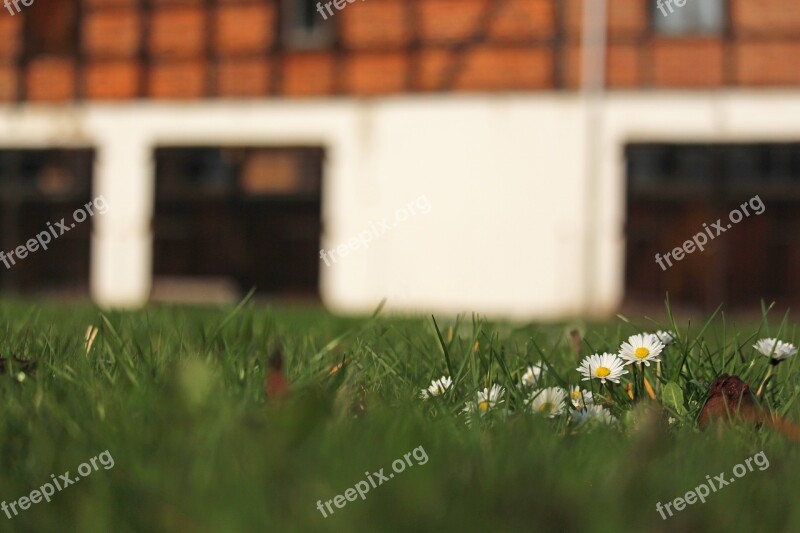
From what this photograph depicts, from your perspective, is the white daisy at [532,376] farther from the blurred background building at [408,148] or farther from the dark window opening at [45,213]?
the dark window opening at [45,213]

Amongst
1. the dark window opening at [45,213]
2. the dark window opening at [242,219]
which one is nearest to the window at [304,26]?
the dark window opening at [242,219]

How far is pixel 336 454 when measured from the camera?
36.9 inches

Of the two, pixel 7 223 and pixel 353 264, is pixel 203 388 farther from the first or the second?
pixel 7 223

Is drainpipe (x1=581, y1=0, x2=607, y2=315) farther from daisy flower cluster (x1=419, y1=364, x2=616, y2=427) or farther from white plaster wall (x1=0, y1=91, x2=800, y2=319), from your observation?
daisy flower cluster (x1=419, y1=364, x2=616, y2=427)

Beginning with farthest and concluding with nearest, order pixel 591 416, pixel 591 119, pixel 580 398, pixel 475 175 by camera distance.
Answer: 1. pixel 475 175
2. pixel 591 119
3. pixel 580 398
4. pixel 591 416

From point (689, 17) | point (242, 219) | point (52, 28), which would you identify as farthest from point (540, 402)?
point (52, 28)

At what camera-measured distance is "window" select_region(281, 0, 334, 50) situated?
1434 cm

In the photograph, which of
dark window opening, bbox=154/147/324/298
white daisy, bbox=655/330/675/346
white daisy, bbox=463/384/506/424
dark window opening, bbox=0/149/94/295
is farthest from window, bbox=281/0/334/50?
A: white daisy, bbox=463/384/506/424

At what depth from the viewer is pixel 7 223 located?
15.5 m

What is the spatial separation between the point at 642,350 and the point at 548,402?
255mm

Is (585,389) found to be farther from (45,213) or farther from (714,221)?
(45,213)

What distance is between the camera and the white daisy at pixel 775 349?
68.2 inches

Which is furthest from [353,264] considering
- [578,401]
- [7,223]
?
[578,401]

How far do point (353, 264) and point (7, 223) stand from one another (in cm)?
549
